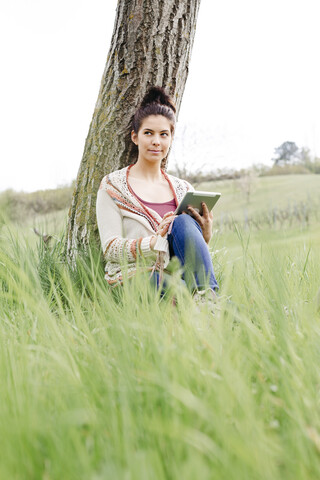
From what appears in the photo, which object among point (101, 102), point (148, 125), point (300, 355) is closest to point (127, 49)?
point (101, 102)

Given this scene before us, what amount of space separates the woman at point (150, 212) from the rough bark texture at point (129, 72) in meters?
0.16

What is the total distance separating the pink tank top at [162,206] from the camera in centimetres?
282

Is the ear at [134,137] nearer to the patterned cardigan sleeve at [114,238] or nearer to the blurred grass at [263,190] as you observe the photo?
the patterned cardigan sleeve at [114,238]

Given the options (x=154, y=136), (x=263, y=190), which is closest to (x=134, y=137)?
(x=154, y=136)

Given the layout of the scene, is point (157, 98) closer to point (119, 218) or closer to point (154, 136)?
point (154, 136)

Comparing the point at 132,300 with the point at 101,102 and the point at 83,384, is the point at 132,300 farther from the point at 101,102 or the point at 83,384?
the point at 101,102

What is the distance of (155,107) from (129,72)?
43 cm

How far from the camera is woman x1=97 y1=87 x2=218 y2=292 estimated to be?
8.21 ft

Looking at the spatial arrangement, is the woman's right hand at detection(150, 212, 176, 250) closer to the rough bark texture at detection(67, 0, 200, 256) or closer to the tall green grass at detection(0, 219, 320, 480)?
the rough bark texture at detection(67, 0, 200, 256)

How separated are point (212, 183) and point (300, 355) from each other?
12500mm

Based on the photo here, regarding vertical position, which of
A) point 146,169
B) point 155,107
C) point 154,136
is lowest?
point 146,169

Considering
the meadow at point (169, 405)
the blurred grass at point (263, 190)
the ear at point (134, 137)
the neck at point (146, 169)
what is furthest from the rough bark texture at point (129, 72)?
the blurred grass at point (263, 190)

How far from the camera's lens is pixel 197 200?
2562 mm

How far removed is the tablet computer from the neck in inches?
16.5
